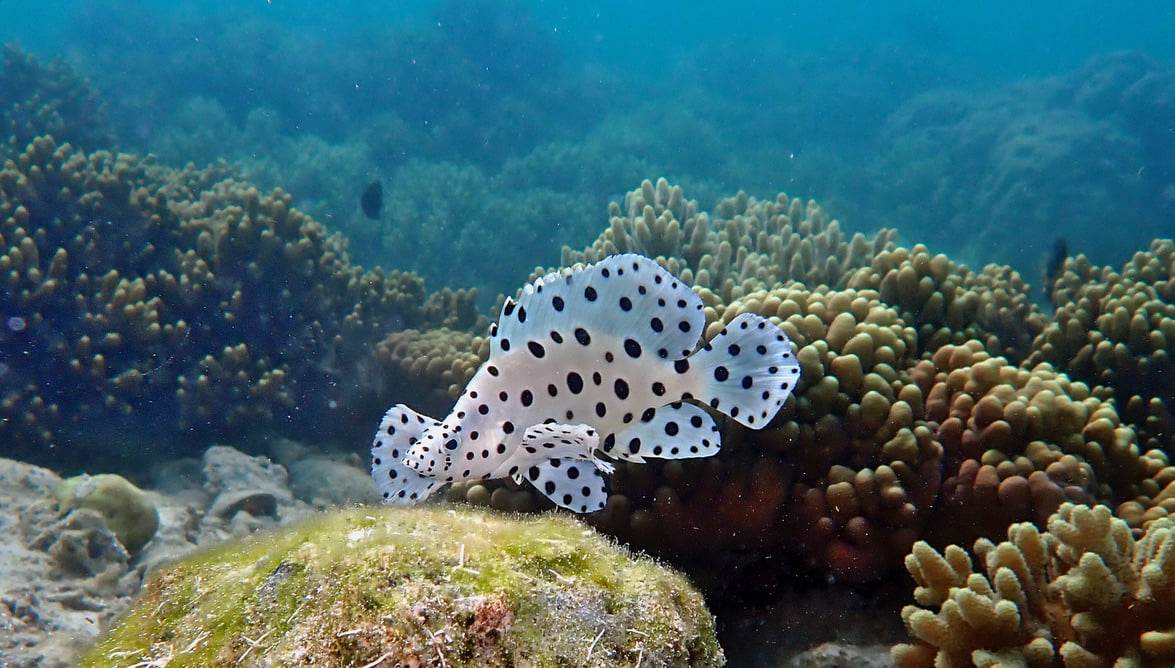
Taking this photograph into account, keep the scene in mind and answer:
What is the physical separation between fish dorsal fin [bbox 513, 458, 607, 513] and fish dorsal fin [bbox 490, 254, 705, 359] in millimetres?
547

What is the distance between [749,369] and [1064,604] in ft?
5.14

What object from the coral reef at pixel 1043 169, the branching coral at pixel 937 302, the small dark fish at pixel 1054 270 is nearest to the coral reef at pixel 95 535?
the branching coral at pixel 937 302

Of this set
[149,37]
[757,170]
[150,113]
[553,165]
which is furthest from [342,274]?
[149,37]

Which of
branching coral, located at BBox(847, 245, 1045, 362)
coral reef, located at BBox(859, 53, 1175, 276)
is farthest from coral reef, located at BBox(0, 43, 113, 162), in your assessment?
coral reef, located at BBox(859, 53, 1175, 276)

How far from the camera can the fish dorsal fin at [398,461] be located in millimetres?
3094

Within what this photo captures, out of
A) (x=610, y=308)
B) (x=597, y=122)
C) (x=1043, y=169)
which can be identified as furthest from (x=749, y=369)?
(x=597, y=122)

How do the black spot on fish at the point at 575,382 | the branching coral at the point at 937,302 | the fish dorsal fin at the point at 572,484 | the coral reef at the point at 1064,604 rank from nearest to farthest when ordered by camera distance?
the coral reef at the point at 1064,604 < the fish dorsal fin at the point at 572,484 < the black spot on fish at the point at 575,382 < the branching coral at the point at 937,302

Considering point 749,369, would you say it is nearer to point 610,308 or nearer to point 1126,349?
point 610,308

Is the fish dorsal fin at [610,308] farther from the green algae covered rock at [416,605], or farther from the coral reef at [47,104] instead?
the coral reef at [47,104]

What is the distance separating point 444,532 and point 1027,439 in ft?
11.1

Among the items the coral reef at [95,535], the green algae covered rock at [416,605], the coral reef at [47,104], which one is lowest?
the coral reef at [95,535]

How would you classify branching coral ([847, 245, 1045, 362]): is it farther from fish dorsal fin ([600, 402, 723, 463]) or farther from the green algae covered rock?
the green algae covered rock

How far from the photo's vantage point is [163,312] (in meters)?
7.07

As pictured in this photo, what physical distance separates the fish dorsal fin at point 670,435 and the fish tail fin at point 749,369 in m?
0.12
